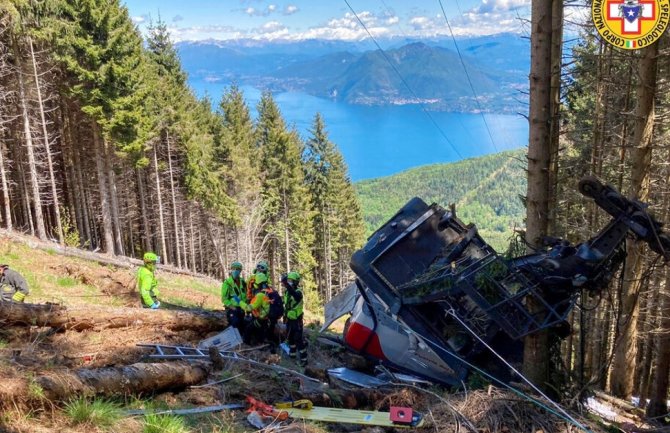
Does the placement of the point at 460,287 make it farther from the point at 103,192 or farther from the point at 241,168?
the point at 241,168

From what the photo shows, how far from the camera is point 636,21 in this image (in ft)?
30.4

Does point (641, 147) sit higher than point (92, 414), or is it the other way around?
point (641, 147)

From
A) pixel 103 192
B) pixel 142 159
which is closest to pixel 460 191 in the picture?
pixel 142 159

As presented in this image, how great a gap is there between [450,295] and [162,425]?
4288 millimetres

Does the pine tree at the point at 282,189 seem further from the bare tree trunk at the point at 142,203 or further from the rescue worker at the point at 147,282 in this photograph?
the rescue worker at the point at 147,282

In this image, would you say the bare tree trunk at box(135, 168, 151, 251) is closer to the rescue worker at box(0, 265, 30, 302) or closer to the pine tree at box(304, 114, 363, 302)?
the pine tree at box(304, 114, 363, 302)

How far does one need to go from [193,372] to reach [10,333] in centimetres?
319

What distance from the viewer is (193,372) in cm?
630

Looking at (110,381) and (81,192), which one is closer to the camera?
(110,381)

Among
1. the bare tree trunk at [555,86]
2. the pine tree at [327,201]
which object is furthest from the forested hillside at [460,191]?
the bare tree trunk at [555,86]

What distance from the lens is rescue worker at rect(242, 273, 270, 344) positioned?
9.62m

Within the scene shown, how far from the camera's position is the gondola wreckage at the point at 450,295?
20.1 feet

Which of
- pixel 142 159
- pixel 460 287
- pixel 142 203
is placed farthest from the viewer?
pixel 142 203

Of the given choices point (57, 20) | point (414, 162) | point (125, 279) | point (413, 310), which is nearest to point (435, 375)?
point (413, 310)
